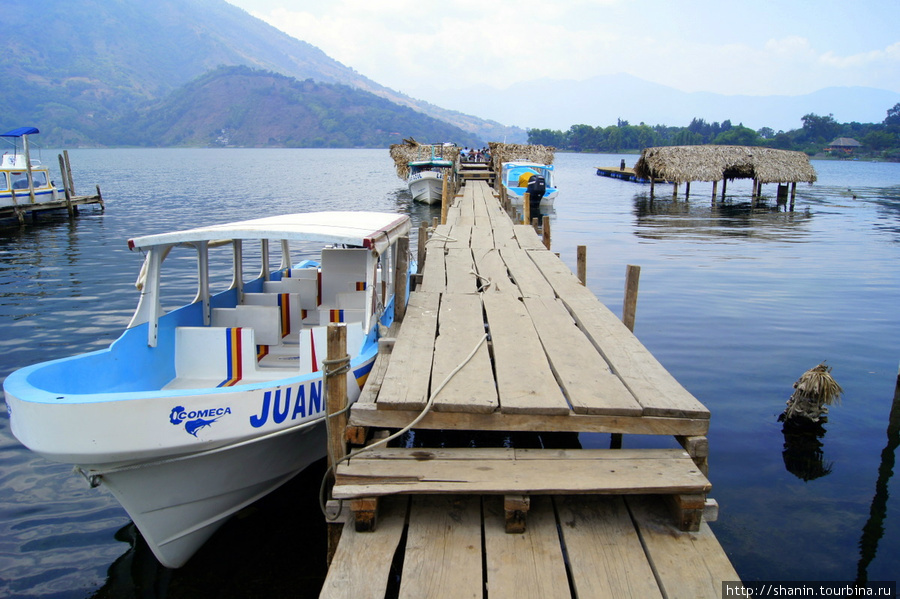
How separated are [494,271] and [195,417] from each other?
19.1 feet

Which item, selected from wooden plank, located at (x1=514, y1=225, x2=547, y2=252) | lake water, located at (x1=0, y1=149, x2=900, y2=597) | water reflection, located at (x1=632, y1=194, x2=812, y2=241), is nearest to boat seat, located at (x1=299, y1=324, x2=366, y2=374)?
lake water, located at (x1=0, y1=149, x2=900, y2=597)

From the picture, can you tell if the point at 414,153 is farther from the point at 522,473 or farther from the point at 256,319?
the point at 522,473

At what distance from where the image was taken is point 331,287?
8.48 meters

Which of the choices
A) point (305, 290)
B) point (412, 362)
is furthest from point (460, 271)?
point (412, 362)

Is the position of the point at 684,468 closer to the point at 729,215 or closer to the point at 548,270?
the point at 548,270

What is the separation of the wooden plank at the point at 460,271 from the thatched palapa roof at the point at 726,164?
99.7 ft

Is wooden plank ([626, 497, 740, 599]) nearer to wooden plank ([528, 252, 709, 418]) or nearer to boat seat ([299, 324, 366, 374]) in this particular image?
wooden plank ([528, 252, 709, 418])

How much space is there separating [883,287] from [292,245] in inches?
740

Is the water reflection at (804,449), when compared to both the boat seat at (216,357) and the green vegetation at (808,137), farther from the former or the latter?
the green vegetation at (808,137)

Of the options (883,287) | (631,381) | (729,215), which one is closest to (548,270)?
(631,381)

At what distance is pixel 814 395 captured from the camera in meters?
8.00

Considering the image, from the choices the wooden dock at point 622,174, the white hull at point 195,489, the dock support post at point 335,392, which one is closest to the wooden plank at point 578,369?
the dock support post at point 335,392

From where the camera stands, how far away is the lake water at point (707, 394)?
18.2 ft

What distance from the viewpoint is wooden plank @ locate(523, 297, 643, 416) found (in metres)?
4.45
